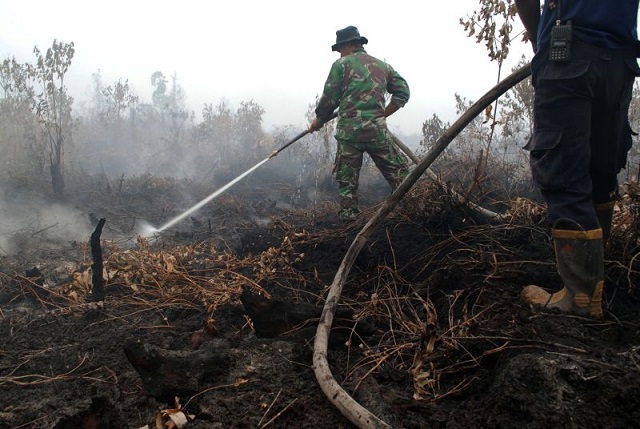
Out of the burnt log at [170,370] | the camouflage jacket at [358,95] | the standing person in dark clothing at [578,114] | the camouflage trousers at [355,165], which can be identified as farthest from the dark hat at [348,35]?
the burnt log at [170,370]

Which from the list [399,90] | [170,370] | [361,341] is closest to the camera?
[170,370]

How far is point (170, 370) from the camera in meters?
1.55

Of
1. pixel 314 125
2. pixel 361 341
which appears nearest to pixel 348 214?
pixel 314 125

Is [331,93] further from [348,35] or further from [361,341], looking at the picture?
[361,341]

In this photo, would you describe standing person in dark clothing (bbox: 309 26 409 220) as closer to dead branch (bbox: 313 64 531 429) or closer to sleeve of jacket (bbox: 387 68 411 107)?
sleeve of jacket (bbox: 387 68 411 107)

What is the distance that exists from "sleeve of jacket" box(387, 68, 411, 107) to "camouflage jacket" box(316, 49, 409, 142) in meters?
0.20

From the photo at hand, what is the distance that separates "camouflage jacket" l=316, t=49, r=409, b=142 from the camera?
435 cm

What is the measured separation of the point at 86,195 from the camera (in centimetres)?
826

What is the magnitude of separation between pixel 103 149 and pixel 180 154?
3.35 meters

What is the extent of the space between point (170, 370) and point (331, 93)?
369 cm

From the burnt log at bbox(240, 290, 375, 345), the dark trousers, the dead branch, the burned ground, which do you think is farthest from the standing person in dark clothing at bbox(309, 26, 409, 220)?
the dark trousers

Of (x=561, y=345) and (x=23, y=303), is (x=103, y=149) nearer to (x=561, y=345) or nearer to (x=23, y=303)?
(x=23, y=303)

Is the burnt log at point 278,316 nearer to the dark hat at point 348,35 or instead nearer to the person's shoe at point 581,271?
the person's shoe at point 581,271

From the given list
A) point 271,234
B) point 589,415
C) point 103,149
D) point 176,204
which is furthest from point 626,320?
point 103,149
